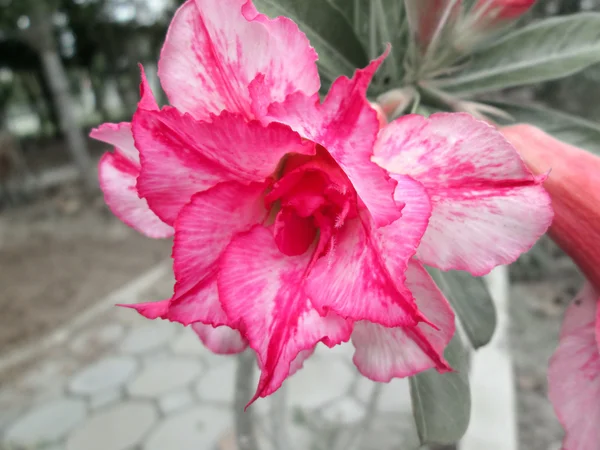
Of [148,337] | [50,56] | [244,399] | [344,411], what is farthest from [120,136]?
[50,56]

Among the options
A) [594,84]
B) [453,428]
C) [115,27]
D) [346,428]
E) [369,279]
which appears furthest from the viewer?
[115,27]

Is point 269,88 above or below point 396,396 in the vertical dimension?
above

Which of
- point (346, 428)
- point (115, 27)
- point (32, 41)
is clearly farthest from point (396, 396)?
point (115, 27)

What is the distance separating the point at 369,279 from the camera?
0.30 meters

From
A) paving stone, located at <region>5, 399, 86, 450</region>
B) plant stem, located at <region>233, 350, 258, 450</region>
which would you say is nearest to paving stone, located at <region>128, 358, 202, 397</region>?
paving stone, located at <region>5, 399, 86, 450</region>

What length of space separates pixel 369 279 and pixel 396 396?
2.18 m

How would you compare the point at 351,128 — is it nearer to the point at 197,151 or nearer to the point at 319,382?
the point at 197,151

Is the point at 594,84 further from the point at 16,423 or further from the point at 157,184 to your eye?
the point at 16,423

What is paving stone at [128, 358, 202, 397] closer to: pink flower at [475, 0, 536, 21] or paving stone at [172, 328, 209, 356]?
paving stone at [172, 328, 209, 356]

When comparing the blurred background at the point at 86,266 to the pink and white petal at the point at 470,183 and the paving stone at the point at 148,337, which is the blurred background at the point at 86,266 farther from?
the pink and white petal at the point at 470,183

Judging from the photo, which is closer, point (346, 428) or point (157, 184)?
point (157, 184)

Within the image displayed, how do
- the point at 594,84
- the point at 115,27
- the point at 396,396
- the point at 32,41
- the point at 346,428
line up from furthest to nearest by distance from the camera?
1. the point at 115,27
2. the point at 32,41
3. the point at 594,84
4. the point at 396,396
5. the point at 346,428

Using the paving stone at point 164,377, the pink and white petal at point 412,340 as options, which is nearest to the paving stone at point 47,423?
the paving stone at point 164,377

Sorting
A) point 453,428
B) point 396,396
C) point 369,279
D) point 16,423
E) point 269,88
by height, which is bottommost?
point 396,396
